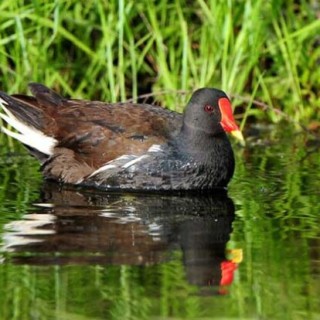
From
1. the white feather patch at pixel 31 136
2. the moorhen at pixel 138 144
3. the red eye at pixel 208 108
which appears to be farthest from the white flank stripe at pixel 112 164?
the red eye at pixel 208 108

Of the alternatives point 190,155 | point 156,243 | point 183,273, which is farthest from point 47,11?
point 183,273

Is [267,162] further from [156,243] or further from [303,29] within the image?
[156,243]

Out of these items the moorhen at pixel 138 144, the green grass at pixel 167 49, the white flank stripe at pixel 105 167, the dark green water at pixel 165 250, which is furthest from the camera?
the green grass at pixel 167 49

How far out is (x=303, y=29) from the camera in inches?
372

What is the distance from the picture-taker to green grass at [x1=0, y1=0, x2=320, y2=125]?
30.7 ft

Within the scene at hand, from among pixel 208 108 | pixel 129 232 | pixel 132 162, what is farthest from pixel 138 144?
pixel 129 232

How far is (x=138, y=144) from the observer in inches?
320

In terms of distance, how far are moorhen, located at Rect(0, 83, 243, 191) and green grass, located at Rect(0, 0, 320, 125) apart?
819 mm

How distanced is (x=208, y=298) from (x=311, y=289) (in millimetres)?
479

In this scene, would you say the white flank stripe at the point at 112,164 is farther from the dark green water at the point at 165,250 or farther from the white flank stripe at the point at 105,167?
the dark green water at the point at 165,250

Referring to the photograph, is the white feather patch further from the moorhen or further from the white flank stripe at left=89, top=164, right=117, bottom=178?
the white flank stripe at left=89, top=164, right=117, bottom=178

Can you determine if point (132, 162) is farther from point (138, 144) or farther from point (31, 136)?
point (31, 136)

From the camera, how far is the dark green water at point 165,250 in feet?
17.4

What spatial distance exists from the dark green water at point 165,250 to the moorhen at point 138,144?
0.56 ft
